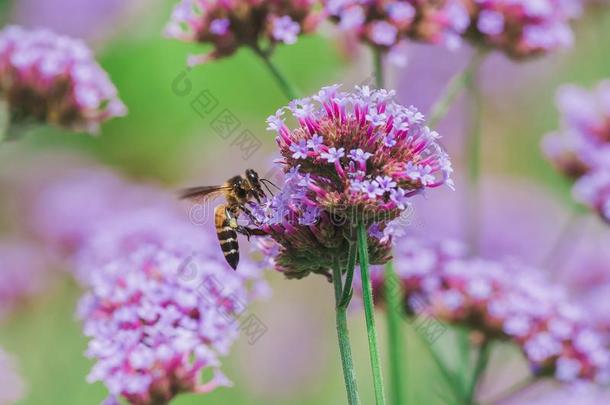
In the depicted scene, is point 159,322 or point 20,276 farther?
point 20,276

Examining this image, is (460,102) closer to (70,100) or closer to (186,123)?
(186,123)

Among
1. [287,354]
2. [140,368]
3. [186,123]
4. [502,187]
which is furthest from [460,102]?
[140,368]

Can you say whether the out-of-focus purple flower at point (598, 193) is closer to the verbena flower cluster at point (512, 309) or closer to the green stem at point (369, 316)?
the verbena flower cluster at point (512, 309)

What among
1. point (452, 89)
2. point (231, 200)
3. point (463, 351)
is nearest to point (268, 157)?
point (452, 89)

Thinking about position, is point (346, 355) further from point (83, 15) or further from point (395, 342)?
point (83, 15)

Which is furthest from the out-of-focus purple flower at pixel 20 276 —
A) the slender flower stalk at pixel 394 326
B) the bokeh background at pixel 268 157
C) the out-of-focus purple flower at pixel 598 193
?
the out-of-focus purple flower at pixel 598 193

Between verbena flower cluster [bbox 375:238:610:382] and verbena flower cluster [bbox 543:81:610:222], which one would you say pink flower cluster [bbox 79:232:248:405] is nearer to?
verbena flower cluster [bbox 375:238:610:382]

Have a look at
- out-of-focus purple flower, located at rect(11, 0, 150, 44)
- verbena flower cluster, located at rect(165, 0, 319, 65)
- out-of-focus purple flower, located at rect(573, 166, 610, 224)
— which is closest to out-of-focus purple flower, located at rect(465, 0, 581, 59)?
out-of-focus purple flower, located at rect(573, 166, 610, 224)
